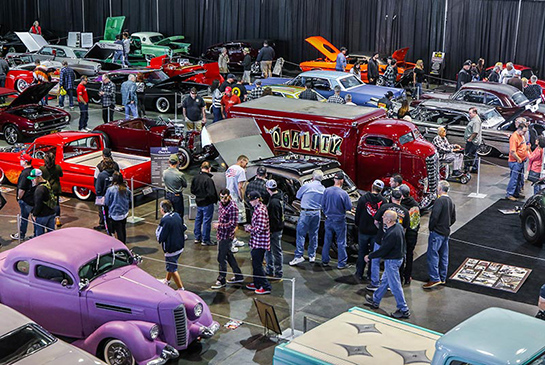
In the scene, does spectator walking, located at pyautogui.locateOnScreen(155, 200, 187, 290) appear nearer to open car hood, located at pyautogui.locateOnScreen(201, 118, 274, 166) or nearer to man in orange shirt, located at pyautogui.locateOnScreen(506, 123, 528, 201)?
open car hood, located at pyautogui.locateOnScreen(201, 118, 274, 166)

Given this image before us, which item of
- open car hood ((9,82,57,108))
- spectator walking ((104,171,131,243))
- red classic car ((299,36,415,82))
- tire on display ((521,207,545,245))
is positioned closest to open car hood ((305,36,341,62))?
red classic car ((299,36,415,82))

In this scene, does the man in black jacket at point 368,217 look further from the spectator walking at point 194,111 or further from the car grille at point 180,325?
the spectator walking at point 194,111

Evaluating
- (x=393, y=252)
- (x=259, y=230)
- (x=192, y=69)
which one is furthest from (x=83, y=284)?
(x=192, y=69)

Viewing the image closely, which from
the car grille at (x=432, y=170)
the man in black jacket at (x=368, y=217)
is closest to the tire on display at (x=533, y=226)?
the car grille at (x=432, y=170)

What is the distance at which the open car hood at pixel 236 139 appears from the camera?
48.7ft

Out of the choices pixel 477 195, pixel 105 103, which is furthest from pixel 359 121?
pixel 105 103

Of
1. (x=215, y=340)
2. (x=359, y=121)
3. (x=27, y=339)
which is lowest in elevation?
(x=215, y=340)

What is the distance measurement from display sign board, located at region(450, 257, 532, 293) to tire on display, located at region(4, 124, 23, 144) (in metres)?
12.8

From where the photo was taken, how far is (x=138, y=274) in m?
9.71

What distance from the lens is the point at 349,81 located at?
2330cm

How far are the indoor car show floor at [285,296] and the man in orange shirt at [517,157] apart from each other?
174 centimetres

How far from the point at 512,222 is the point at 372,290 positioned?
4845mm

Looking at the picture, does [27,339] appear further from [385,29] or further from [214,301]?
[385,29]

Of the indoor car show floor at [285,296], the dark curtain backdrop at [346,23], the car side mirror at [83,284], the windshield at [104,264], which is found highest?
the dark curtain backdrop at [346,23]
